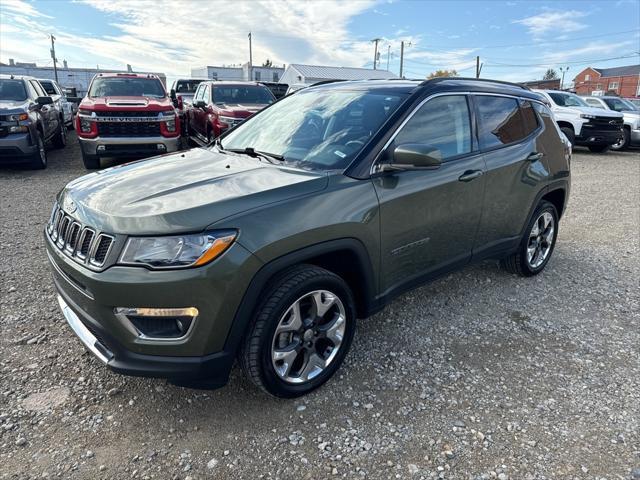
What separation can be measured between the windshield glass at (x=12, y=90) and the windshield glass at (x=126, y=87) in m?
1.33

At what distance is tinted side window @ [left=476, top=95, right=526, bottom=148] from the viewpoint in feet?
12.1

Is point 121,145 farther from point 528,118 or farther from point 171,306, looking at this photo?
point 171,306

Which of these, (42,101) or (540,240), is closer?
(540,240)

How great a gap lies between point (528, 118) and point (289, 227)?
117 inches

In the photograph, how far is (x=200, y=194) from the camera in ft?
8.09

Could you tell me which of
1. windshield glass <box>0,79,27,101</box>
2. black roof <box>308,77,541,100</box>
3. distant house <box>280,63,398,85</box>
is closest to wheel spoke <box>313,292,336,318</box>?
black roof <box>308,77,541,100</box>

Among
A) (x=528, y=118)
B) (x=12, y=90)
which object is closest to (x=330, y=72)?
(x=12, y=90)

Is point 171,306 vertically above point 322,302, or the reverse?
point 171,306

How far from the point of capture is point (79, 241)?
2.41 m

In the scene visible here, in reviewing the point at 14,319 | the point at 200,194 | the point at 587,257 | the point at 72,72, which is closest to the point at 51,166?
the point at 14,319

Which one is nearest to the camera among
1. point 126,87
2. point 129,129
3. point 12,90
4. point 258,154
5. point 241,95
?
point 258,154

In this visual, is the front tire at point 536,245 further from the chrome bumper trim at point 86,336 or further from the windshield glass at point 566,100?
the windshield glass at point 566,100

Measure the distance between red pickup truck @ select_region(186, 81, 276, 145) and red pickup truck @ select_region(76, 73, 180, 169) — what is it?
105 cm

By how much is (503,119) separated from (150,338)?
3.29m
